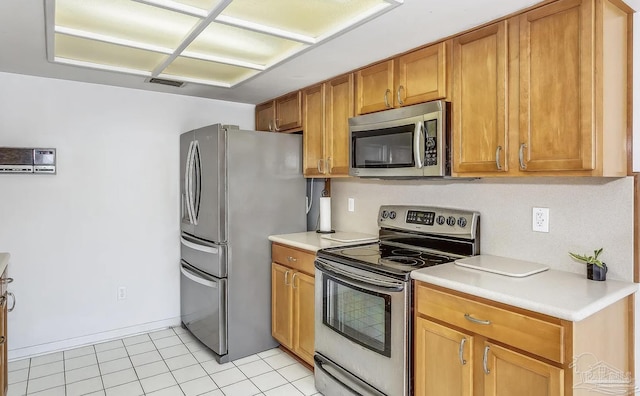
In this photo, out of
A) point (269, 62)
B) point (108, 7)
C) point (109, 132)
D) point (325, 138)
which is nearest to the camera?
point (108, 7)

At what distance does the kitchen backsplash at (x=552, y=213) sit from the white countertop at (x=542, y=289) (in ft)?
0.40

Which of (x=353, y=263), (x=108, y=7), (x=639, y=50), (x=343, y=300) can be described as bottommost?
(x=343, y=300)

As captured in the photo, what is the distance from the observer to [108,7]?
1.89 m

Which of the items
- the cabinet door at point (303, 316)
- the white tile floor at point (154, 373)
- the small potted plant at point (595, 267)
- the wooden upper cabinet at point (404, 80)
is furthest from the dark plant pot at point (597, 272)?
the white tile floor at point (154, 373)

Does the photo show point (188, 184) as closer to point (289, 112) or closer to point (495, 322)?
point (289, 112)

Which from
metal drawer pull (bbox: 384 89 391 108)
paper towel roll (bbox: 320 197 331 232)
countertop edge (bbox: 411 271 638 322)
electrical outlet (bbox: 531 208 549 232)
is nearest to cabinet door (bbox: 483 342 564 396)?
countertop edge (bbox: 411 271 638 322)

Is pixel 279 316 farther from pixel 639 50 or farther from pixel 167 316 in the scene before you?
pixel 639 50

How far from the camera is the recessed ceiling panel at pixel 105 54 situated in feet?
7.64

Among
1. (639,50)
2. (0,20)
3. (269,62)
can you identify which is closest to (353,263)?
(269,62)

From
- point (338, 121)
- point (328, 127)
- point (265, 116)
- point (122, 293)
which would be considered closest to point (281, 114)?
point (265, 116)

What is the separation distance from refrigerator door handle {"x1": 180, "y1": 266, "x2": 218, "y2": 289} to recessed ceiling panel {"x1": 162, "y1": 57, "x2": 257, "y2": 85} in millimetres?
1560

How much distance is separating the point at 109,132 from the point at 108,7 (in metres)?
1.58

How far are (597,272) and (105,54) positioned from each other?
3011 millimetres

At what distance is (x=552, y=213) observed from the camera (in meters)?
1.97
